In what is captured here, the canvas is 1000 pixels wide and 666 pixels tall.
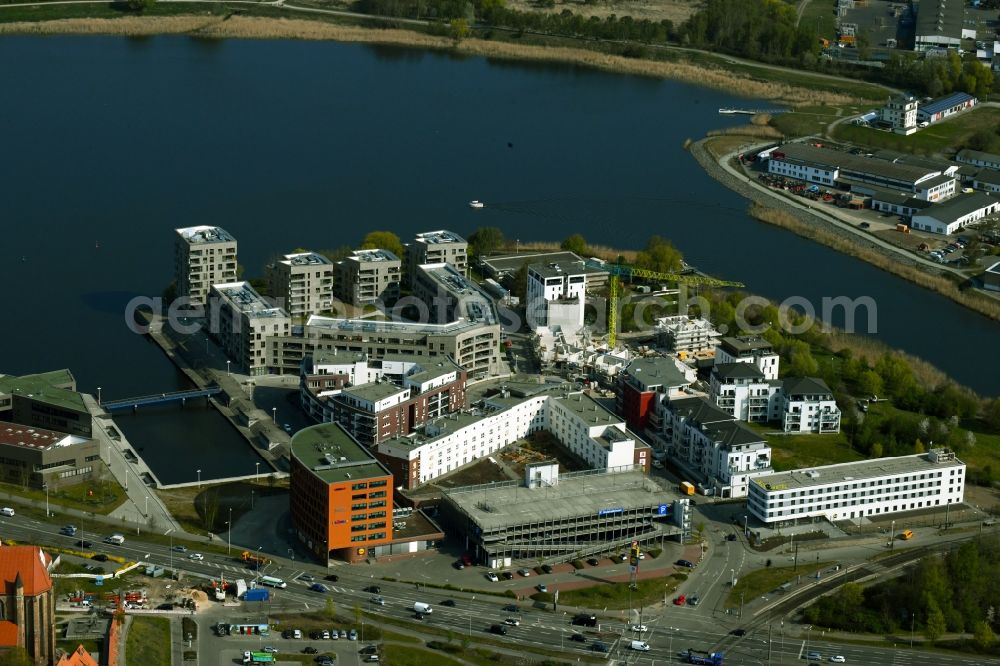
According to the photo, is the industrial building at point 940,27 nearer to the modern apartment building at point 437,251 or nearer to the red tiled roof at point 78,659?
the modern apartment building at point 437,251

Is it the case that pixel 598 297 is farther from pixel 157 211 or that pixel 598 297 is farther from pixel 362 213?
pixel 157 211

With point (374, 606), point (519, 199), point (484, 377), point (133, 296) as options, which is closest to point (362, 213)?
point (519, 199)

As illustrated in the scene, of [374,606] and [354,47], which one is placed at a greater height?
[354,47]

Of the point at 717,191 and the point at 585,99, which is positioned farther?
the point at 585,99

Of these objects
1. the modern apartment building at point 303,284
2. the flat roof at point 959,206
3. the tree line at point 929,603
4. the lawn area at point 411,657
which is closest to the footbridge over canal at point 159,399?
the modern apartment building at point 303,284

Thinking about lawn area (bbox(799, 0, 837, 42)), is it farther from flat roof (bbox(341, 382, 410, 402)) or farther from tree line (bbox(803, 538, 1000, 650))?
tree line (bbox(803, 538, 1000, 650))

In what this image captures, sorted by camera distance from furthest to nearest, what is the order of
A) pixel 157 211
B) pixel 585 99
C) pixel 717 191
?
pixel 585 99 → pixel 717 191 → pixel 157 211
